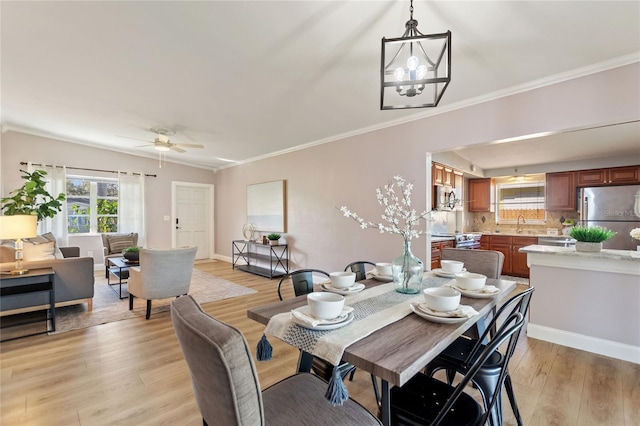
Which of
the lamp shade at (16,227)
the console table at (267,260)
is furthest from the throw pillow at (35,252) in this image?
the console table at (267,260)

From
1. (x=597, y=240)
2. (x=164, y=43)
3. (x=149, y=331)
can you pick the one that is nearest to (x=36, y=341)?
(x=149, y=331)

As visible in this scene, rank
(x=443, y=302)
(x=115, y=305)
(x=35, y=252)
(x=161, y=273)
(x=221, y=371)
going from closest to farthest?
(x=221, y=371)
(x=443, y=302)
(x=161, y=273)
(x=35, y=252)
(x=115, y=305)

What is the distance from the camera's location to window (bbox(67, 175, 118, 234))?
622 cm

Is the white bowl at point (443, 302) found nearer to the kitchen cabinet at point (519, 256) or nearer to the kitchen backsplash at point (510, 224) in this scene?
the kitchen cabinet at point (519, 256)

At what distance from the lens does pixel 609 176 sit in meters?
5.04

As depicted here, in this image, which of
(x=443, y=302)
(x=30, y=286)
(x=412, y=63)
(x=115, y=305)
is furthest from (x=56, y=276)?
(x=412, y=63)

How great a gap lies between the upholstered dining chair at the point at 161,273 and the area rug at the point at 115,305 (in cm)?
32

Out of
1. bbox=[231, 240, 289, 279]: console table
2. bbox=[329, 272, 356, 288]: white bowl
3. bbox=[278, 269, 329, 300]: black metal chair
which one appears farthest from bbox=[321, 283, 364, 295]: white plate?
bbox=[231, 240, 289, 279]: console table

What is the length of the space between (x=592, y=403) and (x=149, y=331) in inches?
149

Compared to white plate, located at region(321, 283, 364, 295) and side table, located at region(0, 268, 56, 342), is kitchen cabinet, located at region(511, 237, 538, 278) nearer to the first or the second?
white plate, located at region(321, 283, 364, 295)

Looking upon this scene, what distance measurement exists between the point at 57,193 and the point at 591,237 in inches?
333

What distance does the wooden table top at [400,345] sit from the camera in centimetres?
96

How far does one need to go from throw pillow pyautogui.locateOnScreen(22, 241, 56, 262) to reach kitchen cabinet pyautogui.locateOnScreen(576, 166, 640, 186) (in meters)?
8.43

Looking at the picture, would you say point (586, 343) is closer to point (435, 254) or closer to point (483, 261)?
point (483, 261)
